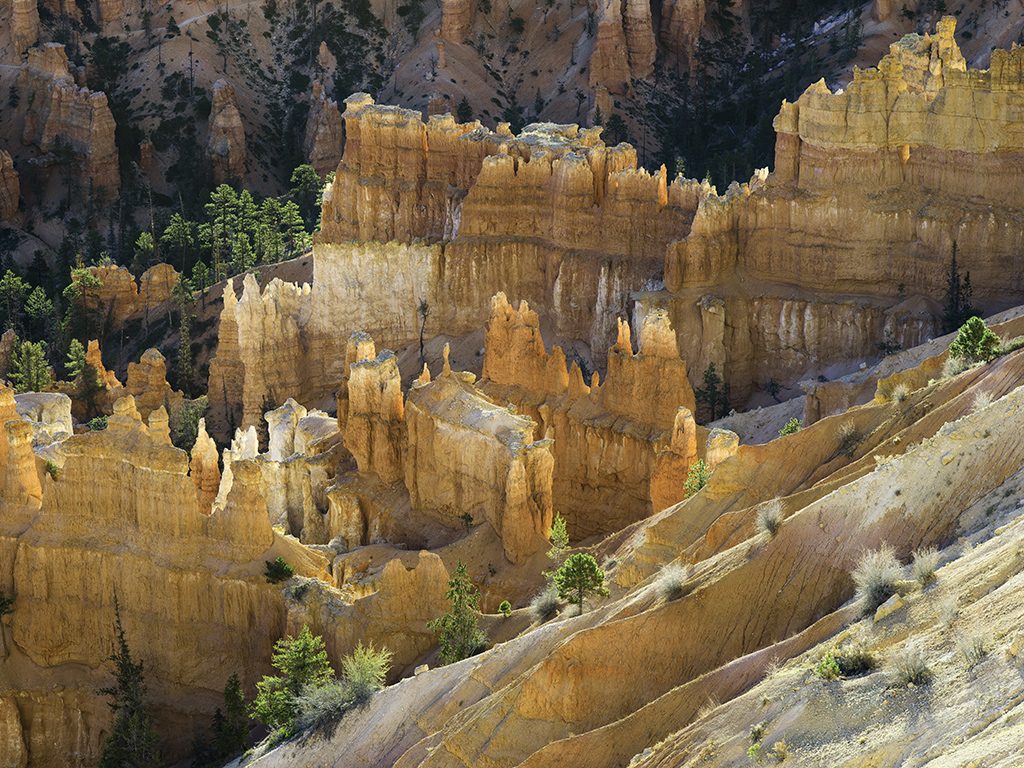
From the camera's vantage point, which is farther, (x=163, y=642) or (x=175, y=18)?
(x=175, y=18)

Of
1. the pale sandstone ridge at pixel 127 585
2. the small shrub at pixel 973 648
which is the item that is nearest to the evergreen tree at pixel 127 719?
the pale sandstone ridge at pixel 127 585

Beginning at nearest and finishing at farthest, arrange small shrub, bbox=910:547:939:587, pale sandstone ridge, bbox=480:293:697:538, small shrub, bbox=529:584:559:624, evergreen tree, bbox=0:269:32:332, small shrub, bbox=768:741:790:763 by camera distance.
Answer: small shrub, bbox=768:741:790:763
small shrub, bbox=910:547:939:587
small shrub, bbox=529:584:559:624
pale sandstone ridge, bbox=480:293:697:538
evergreen tree, bbox=0:269:32:332

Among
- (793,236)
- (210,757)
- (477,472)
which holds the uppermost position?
(793,236)

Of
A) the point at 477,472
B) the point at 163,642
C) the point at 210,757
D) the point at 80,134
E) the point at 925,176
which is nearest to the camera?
the point at 210,757

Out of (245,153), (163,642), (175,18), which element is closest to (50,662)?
(163,642)

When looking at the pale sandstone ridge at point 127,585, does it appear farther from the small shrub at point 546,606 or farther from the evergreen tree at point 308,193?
the evergreen tree at point 308,193

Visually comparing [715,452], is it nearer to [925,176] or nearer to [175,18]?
[925,176]

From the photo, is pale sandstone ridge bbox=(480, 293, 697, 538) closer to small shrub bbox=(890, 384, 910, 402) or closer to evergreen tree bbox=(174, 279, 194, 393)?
small shrub bbox=(890, 384, 910, 402)

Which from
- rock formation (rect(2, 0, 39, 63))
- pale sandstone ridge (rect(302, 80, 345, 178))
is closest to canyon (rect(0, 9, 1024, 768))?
pale sandstone ridge (rect(302, 80, 345, 178))
